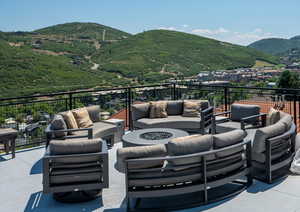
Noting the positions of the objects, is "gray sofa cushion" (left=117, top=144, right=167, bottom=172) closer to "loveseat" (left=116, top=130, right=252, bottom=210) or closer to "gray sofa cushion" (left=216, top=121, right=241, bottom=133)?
"loveseat" (left=116, top=130, right=252, bottom=210)

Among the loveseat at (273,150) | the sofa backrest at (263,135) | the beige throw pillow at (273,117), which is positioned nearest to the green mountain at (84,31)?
the beige throw pillow at (273,117)

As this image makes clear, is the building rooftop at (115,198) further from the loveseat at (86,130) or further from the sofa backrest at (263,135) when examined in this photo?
the loveseat at (86,130)

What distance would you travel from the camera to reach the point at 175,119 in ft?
22.0

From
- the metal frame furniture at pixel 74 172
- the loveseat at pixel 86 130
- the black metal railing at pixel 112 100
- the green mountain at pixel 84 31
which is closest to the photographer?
the metal frame furniture at pixel 74 172

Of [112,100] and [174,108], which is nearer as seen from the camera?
[174,108]

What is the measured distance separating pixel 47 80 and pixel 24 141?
65.0 feet

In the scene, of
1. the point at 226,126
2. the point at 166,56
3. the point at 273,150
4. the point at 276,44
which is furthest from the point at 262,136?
the point at 276,44

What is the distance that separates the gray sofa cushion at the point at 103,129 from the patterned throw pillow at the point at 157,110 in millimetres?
1086

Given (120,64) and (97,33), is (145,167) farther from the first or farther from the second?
(97,33)

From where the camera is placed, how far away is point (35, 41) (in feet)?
135

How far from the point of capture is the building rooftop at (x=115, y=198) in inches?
134

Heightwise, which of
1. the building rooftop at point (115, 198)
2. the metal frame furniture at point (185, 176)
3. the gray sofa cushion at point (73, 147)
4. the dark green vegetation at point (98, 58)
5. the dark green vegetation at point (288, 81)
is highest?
the dark green vegetation at point (98, 58)

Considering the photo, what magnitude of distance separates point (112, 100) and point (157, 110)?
→ 1484 mm

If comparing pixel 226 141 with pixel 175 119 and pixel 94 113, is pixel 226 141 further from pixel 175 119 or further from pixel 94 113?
pixel 94 113
